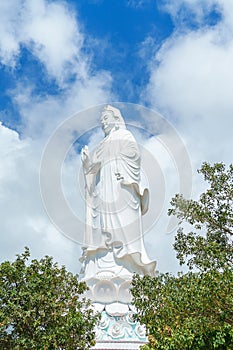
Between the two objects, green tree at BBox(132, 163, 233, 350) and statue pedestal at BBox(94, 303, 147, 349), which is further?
statue pedestal at BBox(94, 303, 147, 349)

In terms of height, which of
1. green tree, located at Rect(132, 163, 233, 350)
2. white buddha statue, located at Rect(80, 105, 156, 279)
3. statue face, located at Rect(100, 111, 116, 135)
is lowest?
green tree, located at Rect(132, 163, 233, 350)

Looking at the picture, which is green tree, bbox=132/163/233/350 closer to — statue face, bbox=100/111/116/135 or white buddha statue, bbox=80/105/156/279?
white buddha statue, bbox=80/105/156/279

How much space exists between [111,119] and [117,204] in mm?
3087

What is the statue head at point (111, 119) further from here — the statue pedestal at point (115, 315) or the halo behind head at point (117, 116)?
the statue pedestal at point (115, 315)

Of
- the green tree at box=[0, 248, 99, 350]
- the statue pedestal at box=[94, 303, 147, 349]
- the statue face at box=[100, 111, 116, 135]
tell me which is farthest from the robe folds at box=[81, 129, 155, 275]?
the green tree at box=[0, 248, 99, 350]

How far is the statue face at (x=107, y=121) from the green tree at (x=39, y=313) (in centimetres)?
867

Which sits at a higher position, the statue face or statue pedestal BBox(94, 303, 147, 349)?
the statue face

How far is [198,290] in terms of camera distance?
27.3 feet

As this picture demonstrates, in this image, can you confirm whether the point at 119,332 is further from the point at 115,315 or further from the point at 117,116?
the point at 117,116

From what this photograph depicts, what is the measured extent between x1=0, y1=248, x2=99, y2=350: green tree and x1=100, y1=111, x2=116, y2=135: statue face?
28.4ft

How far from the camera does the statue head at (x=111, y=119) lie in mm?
18234

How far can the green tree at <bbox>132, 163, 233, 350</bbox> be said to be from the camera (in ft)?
26.3

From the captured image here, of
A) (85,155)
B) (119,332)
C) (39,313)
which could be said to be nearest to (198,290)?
(39,313)

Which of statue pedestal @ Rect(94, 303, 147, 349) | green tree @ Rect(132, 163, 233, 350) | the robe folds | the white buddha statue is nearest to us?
green tree @ Rect(132, 163, 233, 350)
